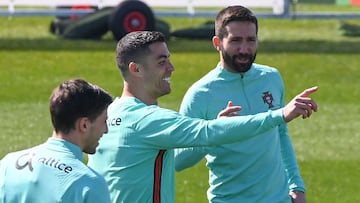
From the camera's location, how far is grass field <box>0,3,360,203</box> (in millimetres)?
14758

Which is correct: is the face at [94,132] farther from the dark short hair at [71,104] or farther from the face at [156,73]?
the face at [156,73]

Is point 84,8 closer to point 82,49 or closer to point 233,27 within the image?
point 82,49

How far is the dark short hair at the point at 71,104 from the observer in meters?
5.73

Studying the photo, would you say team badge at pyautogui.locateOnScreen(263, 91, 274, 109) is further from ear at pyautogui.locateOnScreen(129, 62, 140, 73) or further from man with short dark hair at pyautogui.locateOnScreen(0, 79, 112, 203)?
man with short dark hair at pyautogui.locateOnScreen(0, 79, 112, 203)

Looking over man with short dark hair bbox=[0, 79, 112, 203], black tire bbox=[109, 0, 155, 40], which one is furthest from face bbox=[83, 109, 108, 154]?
black tire bbox=[109, 0, 155, 40]

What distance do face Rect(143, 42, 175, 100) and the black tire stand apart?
60.6ft

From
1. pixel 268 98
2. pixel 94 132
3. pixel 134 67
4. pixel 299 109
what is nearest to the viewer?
pixel 94 132

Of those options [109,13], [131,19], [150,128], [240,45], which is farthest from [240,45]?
[109,13]

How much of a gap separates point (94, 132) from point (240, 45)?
7.14 feet

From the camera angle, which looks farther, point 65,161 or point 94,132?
point 94,132

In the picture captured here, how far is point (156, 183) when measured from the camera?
6.73 m

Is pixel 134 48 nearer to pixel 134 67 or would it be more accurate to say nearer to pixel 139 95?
pixel 134 67

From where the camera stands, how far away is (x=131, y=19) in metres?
25.7

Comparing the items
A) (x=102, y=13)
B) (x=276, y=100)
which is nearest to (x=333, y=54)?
(x=102, y=13)
